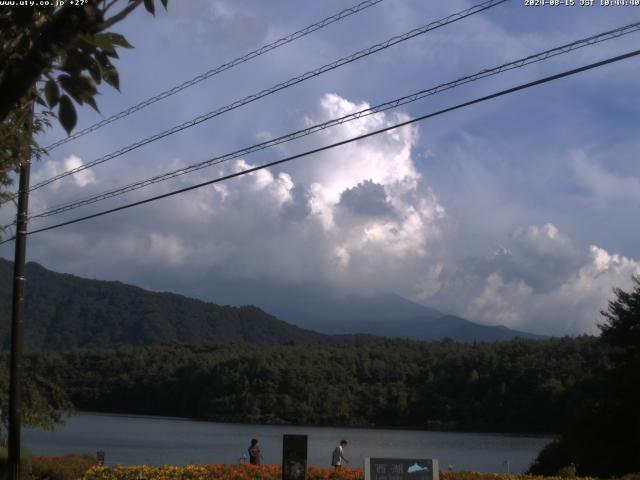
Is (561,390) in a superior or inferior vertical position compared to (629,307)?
inferior

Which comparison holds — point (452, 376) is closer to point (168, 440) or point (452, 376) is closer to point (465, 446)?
point (465, 446)

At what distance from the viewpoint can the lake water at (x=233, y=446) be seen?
121 feet

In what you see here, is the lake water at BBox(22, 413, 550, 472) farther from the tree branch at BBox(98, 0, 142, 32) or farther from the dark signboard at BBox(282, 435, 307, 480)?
the tree branch at BBox(98, 0, 142, 32)

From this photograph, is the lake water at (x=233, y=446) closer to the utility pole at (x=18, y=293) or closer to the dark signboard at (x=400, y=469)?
the utility pole at (x=18, y=293)

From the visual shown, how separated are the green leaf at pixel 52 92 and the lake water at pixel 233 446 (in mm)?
25904

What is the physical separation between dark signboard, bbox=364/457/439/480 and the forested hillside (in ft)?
149

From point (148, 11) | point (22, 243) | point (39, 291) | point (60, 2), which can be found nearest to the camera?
point (148, 11)

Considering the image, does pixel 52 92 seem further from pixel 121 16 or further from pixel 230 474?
pixel 230 474

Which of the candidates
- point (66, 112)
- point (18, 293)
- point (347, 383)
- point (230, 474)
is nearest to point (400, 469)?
point (230, 474)

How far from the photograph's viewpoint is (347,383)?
79.2 meters

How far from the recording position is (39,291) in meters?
197

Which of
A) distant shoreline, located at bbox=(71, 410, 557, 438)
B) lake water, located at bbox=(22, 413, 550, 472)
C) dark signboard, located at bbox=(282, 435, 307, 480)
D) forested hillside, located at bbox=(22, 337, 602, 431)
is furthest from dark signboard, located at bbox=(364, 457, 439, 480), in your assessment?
forested hillside, located at bbox=(22, 337, 602, 431)

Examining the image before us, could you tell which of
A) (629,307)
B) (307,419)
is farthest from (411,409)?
(629,307)

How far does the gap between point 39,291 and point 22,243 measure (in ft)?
623
